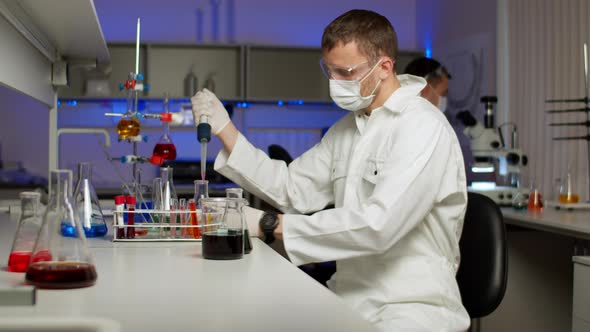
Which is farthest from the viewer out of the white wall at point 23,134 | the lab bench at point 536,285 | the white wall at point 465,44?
the white wall at point 23,134

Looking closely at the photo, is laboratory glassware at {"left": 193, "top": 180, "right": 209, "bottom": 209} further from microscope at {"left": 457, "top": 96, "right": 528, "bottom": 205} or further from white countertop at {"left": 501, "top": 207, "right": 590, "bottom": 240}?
microscope at {"left": 457, "top": 96, "right": 528, "bottom": 205}

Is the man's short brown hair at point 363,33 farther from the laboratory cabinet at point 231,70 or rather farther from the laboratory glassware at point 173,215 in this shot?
the laboratory cabinet at point 231,70

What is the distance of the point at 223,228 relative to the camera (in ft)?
4.76

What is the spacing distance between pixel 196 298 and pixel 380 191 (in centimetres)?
71

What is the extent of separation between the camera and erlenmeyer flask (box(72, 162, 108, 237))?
5.20 feet

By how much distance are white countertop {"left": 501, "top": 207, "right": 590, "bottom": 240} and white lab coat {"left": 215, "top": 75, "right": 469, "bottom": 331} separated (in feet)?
2.56

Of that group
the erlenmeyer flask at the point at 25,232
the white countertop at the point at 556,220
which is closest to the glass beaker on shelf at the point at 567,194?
the white countertop at the point at 556,220

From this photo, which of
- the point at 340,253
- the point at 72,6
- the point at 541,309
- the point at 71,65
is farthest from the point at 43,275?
the point at 541,309

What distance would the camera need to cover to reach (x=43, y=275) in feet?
3.43

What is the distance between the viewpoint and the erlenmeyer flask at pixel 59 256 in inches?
40.9

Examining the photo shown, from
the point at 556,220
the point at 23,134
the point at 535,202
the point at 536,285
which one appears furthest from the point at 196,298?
the point at 23,134

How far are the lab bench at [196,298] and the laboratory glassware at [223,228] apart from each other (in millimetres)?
29

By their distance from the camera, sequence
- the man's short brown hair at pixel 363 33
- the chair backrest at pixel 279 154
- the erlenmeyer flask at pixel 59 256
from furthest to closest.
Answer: the chair backrest at pixel 279 154 → the man's short brown hair at pixel 363 33 → the erlenmeyer flask at pixel 59 256

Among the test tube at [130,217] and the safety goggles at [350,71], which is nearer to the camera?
the test tube at [130,217]
